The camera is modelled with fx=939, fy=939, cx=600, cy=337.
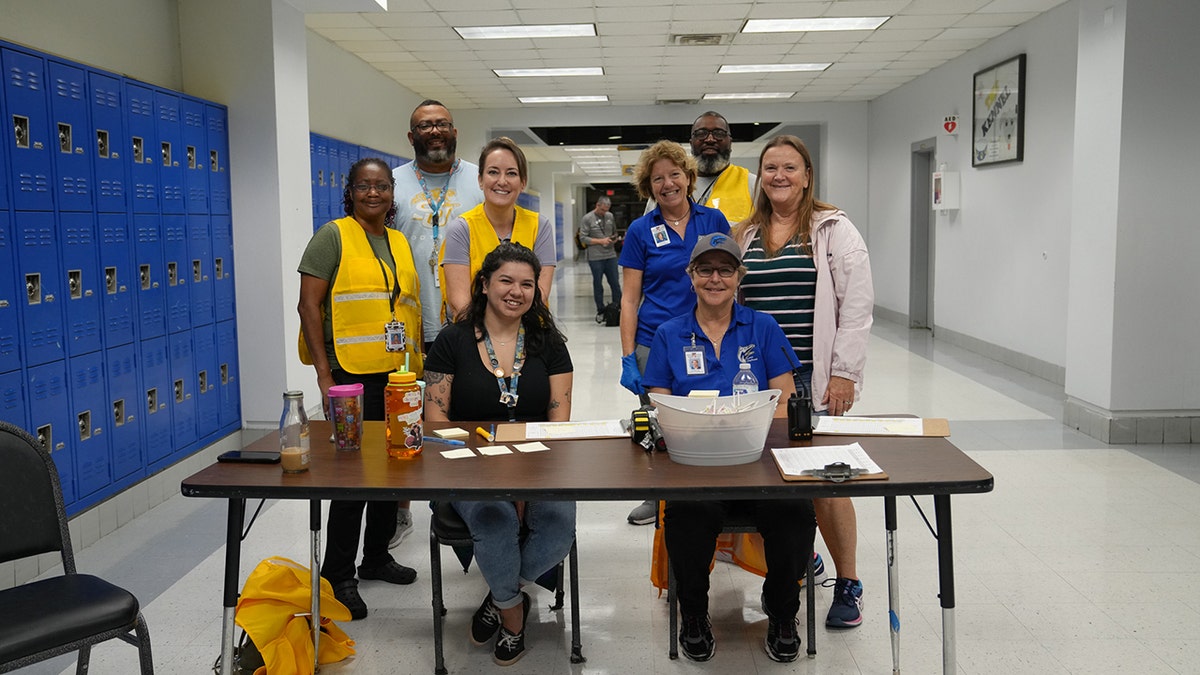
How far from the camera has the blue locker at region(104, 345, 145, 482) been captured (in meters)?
4.06

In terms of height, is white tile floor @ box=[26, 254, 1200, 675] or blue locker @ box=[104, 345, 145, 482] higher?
blue locker @ box=[104, 345, 145, 482]

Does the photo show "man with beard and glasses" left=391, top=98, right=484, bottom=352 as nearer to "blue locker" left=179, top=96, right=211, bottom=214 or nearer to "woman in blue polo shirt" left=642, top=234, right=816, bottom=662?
"woman in blue polo shirt" left=642, top=234, right=816, bottom=662

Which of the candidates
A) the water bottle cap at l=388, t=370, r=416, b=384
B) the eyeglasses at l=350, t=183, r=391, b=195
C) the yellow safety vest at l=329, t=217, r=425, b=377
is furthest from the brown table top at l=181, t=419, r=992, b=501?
the eyeglasses at l=350, t=183, r=391, b=195

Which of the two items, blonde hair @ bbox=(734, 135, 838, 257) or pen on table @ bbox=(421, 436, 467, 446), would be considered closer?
pen on table @ bbox=(421, 436, 467, 446)

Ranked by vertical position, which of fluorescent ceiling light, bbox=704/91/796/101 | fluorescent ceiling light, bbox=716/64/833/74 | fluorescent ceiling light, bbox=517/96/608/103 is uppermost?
fluorescent ceiling light, bbox=704/91/796/101

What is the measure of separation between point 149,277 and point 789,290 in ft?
10.0

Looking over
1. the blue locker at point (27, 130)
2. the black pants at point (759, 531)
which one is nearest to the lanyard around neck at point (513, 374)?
the black pants at point (759, 531)

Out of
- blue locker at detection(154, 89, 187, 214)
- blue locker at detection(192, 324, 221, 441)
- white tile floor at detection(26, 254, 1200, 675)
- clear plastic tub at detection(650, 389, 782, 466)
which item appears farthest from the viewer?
blue locker at detection(192, 324, 221, 441)

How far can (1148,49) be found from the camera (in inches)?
198

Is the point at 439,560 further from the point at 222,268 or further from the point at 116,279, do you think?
the point at 222,268

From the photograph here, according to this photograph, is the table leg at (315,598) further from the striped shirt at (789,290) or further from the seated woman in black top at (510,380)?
the striped shirt at (789,290)

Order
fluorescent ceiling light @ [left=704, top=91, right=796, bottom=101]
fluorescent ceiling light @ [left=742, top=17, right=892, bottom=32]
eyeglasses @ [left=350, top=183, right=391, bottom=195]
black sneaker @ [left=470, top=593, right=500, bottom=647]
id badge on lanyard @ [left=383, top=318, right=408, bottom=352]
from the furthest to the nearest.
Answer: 1. fluorescent ceiling light @ [left=704, top=91, right=796, bottom=101]
2. fluorescent ceiling light @ [left=742, top=17, right=892, bottom=32]
3. eyeglasses @ [left=350, top=183, right=391, bottom=195]
4. id badge on lanyard @ [left=383, top=318, right=408, bottom=352]
5. black sneaker @ [left=470, top=593, right=500, bottom=647]

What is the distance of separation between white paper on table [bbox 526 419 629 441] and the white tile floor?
698 mm

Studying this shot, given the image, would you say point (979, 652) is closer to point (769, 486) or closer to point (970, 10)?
point (769, 486)
